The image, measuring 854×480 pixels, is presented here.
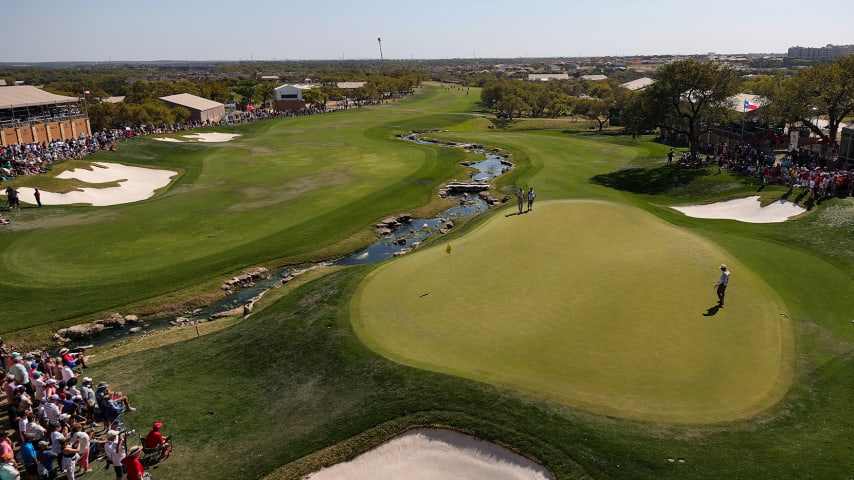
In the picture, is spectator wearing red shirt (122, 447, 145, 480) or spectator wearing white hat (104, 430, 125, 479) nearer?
spectator wearing red shirt (122, 447, 145, 480)

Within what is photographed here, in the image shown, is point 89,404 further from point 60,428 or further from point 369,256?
point 369,256

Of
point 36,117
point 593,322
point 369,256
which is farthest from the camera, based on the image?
point 36,117

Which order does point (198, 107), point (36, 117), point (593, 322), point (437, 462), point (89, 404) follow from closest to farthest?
point (437, 462)
point (89, 404)
point (593, 322)
point (36, 117)
point (198, 107)

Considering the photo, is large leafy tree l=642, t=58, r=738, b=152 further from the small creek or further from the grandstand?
the grandstand

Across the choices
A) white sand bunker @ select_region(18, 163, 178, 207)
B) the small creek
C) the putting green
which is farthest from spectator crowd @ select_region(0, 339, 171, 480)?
white sand bunker @ select_region(18, 163, 178, 207)

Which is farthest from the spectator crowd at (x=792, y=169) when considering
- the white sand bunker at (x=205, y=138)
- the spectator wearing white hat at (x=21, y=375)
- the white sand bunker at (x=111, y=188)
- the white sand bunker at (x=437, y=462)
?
the white sand bunker at (x=205, y=138)

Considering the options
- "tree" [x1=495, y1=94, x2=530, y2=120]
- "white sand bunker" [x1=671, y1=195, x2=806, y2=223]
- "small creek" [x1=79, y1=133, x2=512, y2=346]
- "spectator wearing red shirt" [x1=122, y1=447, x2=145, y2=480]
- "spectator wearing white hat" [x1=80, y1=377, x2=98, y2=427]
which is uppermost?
"tree" [x1=495, y1=94, x2=530, y2=120]

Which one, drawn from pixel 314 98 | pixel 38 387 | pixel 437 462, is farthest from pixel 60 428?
pixel 314 98

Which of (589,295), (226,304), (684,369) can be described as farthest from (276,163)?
(684,369)
